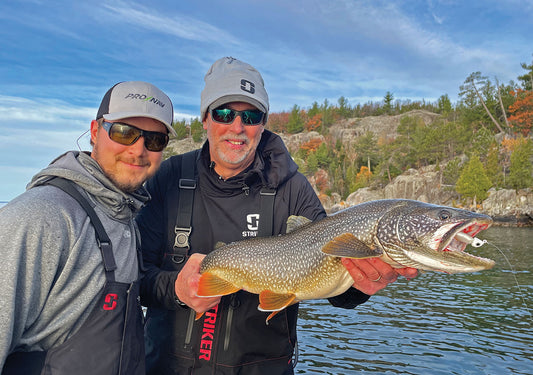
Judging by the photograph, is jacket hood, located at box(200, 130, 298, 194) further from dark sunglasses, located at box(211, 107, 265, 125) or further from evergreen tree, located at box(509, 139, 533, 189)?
evergreen tree, located at box(509, 139, 533, 189)

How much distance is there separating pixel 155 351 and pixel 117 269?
1.17 m

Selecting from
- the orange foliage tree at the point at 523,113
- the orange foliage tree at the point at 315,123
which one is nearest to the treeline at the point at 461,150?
the orange foliage tree at the point at 523,113

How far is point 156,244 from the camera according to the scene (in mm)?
3820

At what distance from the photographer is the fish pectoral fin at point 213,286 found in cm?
331

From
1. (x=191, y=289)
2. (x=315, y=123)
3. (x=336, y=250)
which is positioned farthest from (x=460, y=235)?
(x=315, y=123)

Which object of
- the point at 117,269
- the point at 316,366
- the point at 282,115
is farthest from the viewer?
the point at 282,115

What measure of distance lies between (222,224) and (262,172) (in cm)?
61

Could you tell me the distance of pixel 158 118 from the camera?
322 centimetres

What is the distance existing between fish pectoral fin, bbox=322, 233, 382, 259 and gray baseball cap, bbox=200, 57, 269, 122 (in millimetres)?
1415

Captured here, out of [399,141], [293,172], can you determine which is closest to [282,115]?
[399,141]

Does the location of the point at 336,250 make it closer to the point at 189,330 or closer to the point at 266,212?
the point at 266,212

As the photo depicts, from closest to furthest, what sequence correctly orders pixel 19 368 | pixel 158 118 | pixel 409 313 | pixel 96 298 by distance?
pixel 19 368, pixel 96 298, pixel 158 118, pixel 409 313

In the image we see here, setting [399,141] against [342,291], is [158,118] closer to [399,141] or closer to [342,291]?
[342,291]

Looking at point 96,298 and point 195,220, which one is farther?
point 195,220
